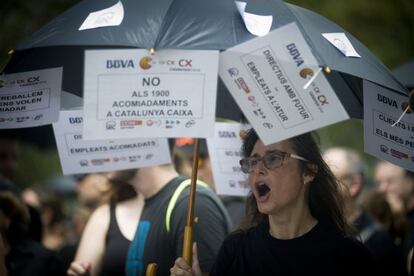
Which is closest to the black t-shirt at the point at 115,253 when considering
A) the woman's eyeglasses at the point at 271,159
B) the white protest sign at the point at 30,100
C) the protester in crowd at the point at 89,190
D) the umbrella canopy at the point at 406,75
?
the white protest sign at the point at 30,100

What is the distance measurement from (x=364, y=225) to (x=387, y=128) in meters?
3.25

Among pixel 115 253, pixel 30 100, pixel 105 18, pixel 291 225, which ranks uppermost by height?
pixel 105 18

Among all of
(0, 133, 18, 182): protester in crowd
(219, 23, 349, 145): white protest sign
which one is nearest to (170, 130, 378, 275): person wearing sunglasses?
(219, 23, 349, 145): white protest sign

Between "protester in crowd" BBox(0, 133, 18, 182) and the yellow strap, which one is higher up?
the yellow strap

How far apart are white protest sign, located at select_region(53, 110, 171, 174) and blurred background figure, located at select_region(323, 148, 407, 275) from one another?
91.6 inches

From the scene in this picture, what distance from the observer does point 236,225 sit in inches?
275

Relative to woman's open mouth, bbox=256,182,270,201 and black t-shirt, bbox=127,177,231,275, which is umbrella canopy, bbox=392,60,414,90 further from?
woman's open mouth, bbox=256,182,270,201

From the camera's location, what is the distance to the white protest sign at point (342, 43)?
191 inches

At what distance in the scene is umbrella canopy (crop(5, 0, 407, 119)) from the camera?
462cm

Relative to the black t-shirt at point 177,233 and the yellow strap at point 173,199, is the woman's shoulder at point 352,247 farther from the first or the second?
the yellow strap at point 173,199

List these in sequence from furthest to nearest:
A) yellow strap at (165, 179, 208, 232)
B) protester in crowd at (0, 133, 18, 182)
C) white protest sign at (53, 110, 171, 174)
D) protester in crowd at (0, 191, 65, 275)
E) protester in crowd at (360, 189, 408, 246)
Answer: protester in crowd at (0, 133, 18, 182), protester in crowd at (360, 189, 408, 246), protester in crowd at (0, 191, 65, 275), yellow strap at (165, 179, 208, 232), white protest sign at (53, 110, 171, 174)

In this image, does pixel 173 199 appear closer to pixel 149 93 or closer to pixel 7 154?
pixel 149 93

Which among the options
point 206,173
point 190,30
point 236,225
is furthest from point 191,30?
point 206,173

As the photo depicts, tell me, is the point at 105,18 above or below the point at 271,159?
above
